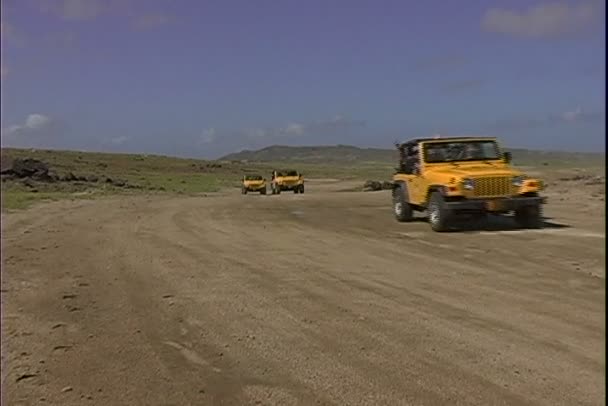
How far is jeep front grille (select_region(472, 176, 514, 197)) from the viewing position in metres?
16.5

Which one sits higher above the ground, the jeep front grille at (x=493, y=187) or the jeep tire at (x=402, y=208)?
the jeep front grille at (x=493, y=187)

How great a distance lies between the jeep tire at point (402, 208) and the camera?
62.3ft

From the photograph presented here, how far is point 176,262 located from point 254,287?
2498mm

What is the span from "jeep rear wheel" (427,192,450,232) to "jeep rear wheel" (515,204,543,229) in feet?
5.14

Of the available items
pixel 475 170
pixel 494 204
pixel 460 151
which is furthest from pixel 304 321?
pixel 460 151

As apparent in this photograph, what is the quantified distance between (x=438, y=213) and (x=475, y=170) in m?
1.30

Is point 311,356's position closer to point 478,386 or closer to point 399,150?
point 478,386

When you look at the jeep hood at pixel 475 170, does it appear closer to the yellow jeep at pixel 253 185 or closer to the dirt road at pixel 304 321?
the dirt road at pixel 304 321

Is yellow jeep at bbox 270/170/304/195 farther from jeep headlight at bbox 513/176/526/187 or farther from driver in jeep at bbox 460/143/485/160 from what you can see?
jeep headlight at bbox 513/176/526/187

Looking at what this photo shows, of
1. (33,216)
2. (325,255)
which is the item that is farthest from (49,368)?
(33,216)

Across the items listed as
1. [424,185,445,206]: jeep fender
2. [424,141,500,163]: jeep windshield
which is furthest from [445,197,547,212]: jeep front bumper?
[424,141,500,163]: jeep windshield

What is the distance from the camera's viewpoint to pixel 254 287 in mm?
9656

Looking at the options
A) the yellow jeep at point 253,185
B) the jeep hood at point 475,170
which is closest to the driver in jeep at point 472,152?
the jeep hood at point 475,170

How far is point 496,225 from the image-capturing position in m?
17.6
